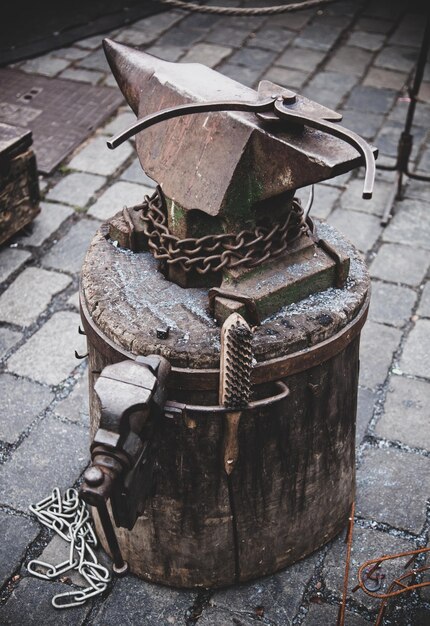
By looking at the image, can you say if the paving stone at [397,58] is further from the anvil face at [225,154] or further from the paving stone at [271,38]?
the anvil face at [225,154]

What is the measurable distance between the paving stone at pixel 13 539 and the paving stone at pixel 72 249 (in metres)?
1.65

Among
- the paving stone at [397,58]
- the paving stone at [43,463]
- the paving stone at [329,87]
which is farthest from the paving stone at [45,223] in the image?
the paving stone at [397,58]

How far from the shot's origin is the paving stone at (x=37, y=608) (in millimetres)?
2502

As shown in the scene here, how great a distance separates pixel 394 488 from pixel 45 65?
469cm

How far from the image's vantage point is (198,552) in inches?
96.4

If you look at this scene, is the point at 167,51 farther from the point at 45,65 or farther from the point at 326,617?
the point at 326,617

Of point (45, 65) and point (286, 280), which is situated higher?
point (286, 280)

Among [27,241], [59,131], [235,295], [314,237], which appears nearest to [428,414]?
[314,237]

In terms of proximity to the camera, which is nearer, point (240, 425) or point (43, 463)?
point (240, 425)

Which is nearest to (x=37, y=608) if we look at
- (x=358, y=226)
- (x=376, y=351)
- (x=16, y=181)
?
(x=376, y=351)

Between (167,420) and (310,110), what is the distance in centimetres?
99

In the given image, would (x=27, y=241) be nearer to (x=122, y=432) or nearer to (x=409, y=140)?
(x=409, y=140)

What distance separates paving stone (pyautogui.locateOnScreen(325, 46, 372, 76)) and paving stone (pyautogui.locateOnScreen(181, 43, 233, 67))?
903 millimetres

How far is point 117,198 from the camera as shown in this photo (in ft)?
15.3
